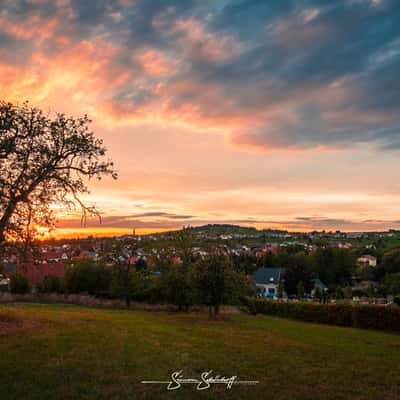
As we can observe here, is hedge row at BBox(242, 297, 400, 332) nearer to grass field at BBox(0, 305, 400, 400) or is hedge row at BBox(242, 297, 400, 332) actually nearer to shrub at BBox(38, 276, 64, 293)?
grass field at BBox(0, 305, 400, 400)

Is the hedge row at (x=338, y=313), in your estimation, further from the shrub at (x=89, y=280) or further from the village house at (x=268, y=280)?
the village house at (x=268, y=280)

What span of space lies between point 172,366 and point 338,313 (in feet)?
102

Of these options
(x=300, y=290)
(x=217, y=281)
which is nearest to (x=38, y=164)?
(x=217, y=281)

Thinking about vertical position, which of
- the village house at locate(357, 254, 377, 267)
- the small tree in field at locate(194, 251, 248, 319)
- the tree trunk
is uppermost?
the tree trunk

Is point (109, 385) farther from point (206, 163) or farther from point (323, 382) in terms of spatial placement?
point (206, 163)

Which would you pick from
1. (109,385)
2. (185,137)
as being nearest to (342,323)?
(185,137)

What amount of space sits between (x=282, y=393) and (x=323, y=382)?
75.4 inches

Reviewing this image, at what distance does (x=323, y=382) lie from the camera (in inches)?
448

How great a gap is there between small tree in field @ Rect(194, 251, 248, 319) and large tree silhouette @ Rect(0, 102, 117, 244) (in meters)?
17.1

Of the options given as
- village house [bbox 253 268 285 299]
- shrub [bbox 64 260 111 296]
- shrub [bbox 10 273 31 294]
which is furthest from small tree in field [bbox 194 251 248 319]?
village house [bbox 253 268 285 299]

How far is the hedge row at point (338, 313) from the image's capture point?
3462 centimetres

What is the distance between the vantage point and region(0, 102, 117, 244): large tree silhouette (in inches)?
732

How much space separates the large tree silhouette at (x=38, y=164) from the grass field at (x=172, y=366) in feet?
18.1

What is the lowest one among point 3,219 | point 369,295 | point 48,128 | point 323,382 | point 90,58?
point 369,295
